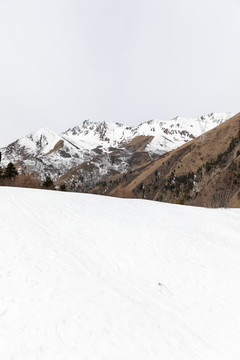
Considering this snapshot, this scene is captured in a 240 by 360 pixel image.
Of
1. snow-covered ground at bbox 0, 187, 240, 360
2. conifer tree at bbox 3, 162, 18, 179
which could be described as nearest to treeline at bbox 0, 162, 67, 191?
conifer tree at bbox 3, 162, 18, 179

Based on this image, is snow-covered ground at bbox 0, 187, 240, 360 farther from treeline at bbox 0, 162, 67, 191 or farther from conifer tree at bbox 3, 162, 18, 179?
conifer tree at bbox 3, 162, 18, 179

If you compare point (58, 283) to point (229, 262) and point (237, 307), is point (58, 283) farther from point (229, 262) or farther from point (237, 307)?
point (229, 262)

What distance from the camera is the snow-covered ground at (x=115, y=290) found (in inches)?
123

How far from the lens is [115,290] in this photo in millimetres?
4355

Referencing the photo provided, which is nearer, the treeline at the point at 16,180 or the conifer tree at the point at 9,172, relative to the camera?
the treeline at the point at 16,180

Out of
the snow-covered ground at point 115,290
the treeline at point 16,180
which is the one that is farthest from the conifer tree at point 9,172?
the snow-covered ground at point 115,290

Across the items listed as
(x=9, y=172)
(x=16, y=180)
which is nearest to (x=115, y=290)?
(x=16, y=180)

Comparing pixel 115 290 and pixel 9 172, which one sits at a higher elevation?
pixel 9 172

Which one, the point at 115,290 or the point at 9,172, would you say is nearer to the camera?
the point at 115,290

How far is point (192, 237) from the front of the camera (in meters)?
7.64

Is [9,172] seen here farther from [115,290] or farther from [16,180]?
[115,290]

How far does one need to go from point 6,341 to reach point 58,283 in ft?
4.59

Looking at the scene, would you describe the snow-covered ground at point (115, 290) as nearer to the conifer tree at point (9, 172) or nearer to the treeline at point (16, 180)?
the treeline at point (16, 180)

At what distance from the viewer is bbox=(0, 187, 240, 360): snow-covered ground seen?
312cm
